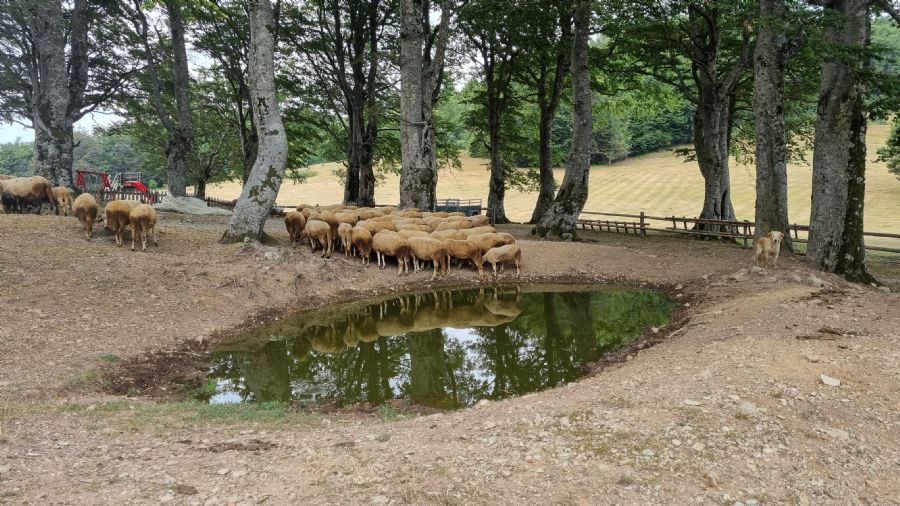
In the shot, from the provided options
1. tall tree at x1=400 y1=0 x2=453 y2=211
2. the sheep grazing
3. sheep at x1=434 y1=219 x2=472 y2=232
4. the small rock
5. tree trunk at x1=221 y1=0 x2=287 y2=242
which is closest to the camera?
the small rock

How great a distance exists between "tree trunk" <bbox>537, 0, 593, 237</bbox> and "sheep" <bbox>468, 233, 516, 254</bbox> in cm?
403

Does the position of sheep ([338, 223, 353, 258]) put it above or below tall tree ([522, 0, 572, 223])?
below

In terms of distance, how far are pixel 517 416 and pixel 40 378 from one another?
19.2ft

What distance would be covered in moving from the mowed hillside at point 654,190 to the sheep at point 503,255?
20788mm

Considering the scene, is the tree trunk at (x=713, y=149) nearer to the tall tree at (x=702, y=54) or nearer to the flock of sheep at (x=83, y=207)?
the tall tree at (x=702, y=54)

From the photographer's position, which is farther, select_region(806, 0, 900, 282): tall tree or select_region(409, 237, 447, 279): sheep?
select_region(409, 237, 447, 279): sheep

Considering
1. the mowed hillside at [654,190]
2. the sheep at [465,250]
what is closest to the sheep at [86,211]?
the sheep at [465,250]

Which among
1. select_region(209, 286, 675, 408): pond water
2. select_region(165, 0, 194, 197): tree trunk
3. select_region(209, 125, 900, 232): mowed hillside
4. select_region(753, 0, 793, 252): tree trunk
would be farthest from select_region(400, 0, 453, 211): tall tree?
select_region(209, 125, 900, 232): mowed hillside

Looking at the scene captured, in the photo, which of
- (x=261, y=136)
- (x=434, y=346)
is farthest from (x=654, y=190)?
(x=434, y=346)

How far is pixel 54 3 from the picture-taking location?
15.4 m

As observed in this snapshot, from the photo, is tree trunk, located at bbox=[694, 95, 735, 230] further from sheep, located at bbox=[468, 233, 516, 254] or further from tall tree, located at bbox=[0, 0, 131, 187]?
tall tree, located at bbox=[0, 0, 131, 187]

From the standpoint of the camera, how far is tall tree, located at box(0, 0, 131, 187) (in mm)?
15727

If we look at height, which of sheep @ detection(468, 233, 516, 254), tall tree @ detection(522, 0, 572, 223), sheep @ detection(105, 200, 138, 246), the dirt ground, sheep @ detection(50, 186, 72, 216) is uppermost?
tall tree @ detection(522, 0, 572, 223)

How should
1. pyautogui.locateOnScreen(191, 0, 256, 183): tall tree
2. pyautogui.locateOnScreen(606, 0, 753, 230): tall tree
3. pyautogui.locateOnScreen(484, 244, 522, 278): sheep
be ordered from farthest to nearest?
pyautogui.locateOnScreen(191, 0, 256, 183): tall tree → pyautogui.locateOnScreen(606, 0, 753, 230): tall tree → pyautogui.locateOnScreen(484, 244, 522, 278): sheep
